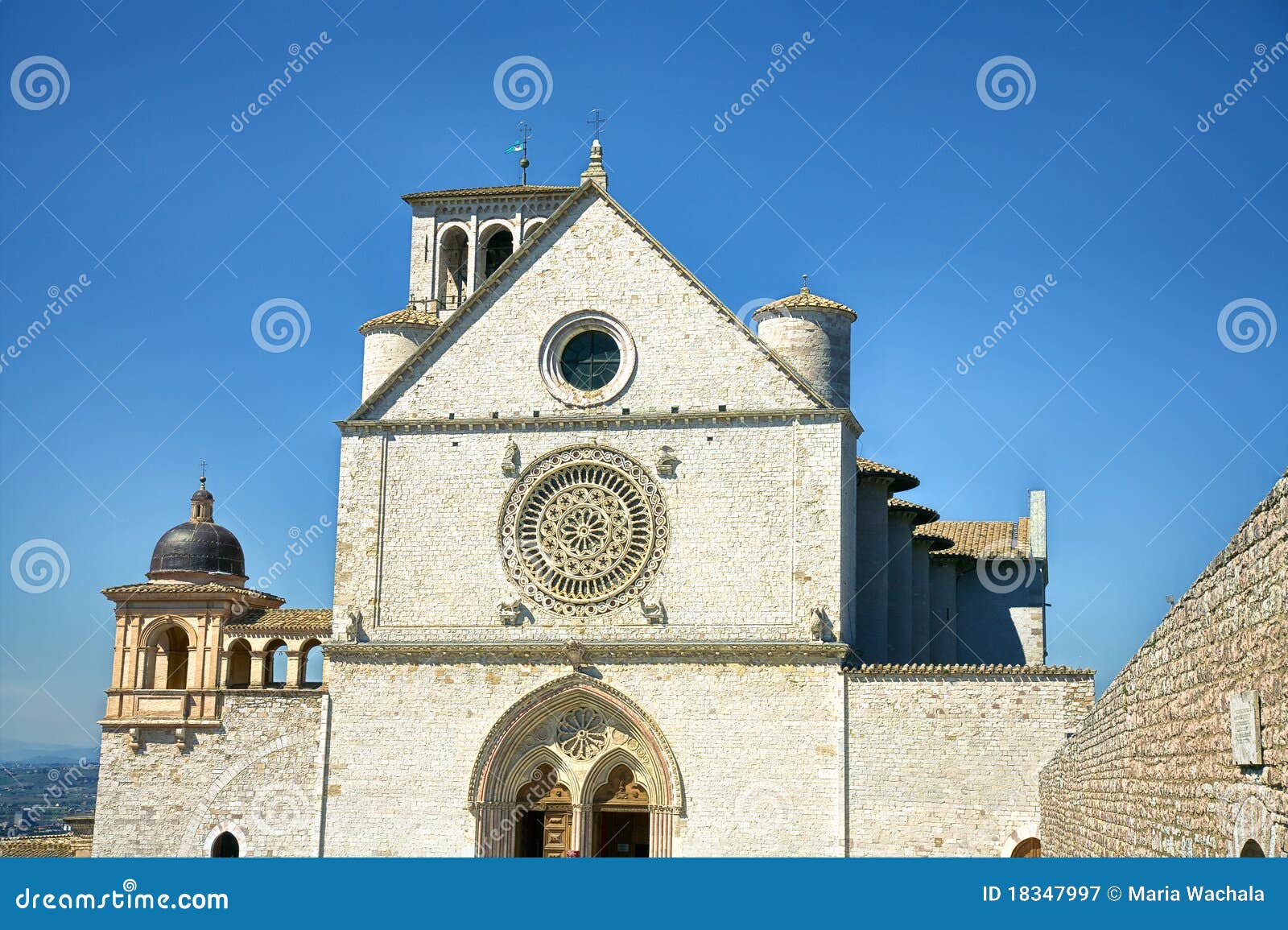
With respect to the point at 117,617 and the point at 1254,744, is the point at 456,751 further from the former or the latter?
the point at 1254,744

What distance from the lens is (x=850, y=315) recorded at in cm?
3067

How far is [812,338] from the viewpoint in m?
30.1

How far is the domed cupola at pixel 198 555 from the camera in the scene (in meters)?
34.1

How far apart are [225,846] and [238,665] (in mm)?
4424

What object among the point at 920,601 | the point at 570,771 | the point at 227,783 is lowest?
the point at 227,783

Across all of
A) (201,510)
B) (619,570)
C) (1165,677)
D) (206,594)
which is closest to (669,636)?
(619,570)

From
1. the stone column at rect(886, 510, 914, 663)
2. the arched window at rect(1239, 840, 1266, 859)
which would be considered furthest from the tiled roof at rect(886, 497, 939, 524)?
the arched window at rect(1239, 840, 1266, 859)

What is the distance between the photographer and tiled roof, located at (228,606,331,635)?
3161cm

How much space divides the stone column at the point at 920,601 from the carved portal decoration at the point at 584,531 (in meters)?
6.88

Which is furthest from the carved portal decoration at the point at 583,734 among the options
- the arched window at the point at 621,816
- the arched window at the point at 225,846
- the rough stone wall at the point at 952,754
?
the arched window at the point at 225,846

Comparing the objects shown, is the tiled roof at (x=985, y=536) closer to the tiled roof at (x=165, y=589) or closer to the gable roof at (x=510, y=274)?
the gable roof at (x=510, y=274)

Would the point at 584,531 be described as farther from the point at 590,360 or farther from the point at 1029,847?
the point at 1029,847

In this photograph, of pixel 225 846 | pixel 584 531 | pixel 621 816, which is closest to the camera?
pixel 621 816

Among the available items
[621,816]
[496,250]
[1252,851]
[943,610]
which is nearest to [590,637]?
[621,816]
